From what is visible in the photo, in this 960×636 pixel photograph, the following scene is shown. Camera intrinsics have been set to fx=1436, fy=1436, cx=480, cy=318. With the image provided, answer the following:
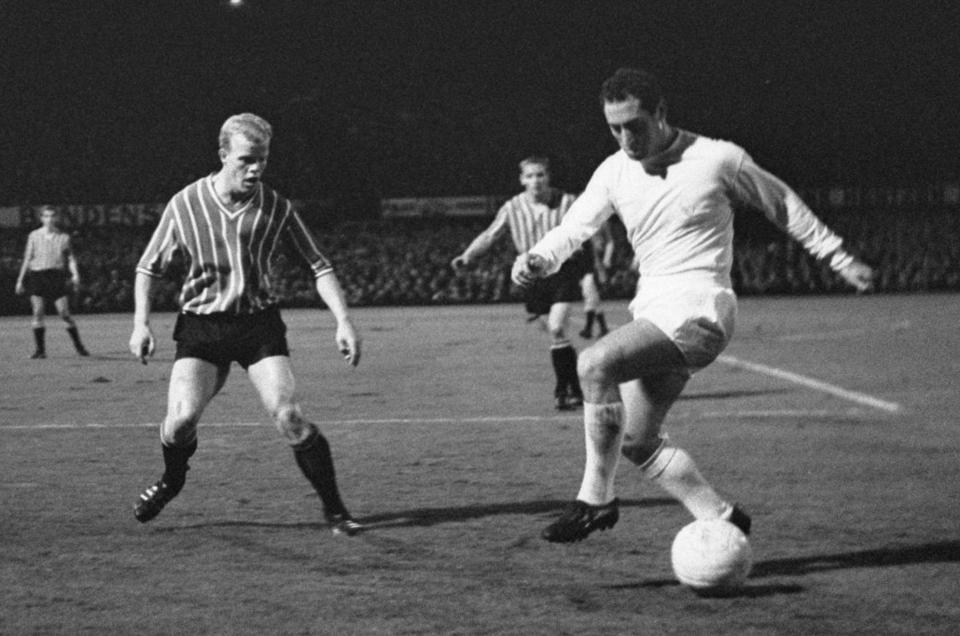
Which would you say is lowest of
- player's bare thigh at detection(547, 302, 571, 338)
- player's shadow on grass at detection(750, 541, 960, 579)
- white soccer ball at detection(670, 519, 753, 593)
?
player's bare thigh at detection(547, 302, 571, 338)

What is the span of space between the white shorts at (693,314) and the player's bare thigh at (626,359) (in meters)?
0.04

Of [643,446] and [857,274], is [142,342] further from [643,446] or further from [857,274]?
[857,274]

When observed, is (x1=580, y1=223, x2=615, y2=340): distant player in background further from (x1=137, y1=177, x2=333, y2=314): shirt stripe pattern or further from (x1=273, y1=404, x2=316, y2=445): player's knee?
Result: (x1=273, y1=404, x2=316, y2=445): player's knee

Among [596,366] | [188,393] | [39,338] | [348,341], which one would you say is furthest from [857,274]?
[39,338]

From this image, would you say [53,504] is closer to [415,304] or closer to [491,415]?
[491,415]

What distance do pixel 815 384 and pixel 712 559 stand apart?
901 cm

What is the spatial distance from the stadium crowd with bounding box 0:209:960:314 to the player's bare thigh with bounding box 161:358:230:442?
91.9 feet

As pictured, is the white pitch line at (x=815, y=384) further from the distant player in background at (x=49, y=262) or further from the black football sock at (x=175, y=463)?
the distant player in background at (x=49, y=262)

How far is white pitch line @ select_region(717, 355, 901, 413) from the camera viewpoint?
40.2 feet

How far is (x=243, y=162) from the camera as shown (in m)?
6.70

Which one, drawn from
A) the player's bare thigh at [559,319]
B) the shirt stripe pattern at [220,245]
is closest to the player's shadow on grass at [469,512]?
the shirt stripe pattern at [220,245]

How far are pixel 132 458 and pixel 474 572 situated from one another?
14.5 ft

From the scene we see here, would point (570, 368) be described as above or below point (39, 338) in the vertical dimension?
above

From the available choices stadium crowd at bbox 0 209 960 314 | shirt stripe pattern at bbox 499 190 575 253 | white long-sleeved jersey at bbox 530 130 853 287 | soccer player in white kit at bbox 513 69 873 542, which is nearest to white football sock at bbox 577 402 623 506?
soccer player in white kit at bbox 513 69 873 542
